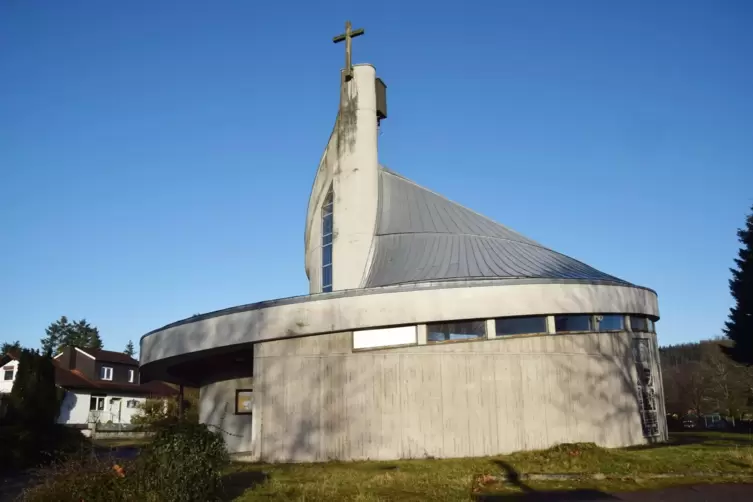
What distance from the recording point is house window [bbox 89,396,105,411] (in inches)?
1780

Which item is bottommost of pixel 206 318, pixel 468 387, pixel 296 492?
pixel 296 492

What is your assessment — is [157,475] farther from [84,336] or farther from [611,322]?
[84,336]

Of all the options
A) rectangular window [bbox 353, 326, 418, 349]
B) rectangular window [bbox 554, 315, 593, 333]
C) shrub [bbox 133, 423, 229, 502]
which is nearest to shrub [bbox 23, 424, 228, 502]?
shrub [bbox 133, 423, 229, 502]

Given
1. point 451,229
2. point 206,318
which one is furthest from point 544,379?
point 206,318

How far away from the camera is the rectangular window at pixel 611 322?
17737 millimetres

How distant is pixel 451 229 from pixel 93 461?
1565cm

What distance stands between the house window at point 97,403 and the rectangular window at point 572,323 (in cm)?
3903

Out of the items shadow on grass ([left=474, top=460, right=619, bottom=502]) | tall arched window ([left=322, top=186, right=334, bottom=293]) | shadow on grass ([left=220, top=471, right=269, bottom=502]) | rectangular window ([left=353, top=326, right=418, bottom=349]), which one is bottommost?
shadow on grass ([left=474, top=460, right=619, bottom=502])

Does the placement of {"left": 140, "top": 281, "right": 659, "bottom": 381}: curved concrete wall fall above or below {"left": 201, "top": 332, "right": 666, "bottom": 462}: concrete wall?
above

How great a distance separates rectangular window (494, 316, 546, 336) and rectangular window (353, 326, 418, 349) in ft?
7.63

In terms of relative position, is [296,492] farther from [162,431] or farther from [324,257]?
[324,257]

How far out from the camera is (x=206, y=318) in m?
18.4

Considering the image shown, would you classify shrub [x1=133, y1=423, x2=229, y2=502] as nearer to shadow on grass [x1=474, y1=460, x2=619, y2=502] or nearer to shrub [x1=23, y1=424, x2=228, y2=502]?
shrub [x1=23, y1=424, x2=228, y2=502]

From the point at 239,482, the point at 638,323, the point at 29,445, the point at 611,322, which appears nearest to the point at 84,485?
the point at 239,482
